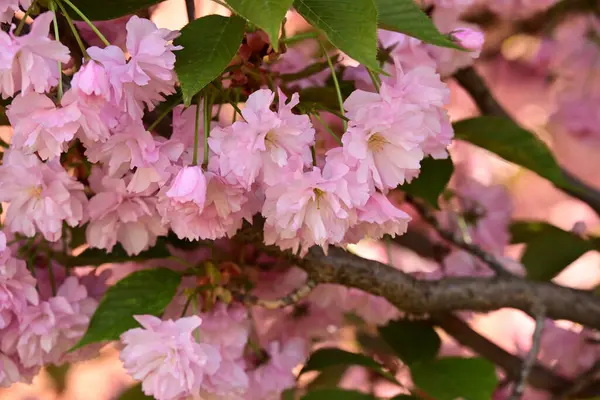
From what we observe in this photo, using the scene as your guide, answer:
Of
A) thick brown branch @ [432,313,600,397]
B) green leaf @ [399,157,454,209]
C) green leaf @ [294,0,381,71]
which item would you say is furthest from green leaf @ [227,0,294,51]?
thick brown branch @ [432,313,600,397]

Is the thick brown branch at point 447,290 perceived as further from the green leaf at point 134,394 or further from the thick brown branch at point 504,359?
the green leaf at point 134,394

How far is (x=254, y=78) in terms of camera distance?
512 mm

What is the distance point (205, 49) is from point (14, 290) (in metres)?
0.24

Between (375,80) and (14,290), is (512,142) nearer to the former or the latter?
(375,80)

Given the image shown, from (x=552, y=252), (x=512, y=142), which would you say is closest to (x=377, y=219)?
(x=512, y=142)

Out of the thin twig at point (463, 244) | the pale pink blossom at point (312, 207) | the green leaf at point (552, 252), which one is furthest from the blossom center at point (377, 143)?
the green leaf at point (552, 252)

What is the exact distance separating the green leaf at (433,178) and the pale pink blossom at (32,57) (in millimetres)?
329

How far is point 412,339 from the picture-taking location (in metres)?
0.76

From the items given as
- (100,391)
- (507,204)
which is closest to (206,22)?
(507,204)

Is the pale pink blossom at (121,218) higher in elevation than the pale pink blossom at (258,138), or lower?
lower

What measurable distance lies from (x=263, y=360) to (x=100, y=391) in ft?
3.70

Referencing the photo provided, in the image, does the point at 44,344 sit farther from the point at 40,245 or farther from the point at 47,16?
the point at 47,16

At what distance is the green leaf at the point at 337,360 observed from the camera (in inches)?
27.8

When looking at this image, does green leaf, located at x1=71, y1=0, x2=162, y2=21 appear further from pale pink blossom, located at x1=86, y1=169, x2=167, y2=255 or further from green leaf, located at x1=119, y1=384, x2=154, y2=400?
green leaf, located at x1=119, y1=384, x2=154, y2=400
